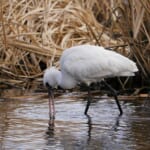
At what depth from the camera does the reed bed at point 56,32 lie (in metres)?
9.69

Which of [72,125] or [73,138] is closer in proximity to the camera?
[73,138]

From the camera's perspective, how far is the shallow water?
6.42 meters

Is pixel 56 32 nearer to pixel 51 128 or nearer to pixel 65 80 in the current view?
pixel 65 80

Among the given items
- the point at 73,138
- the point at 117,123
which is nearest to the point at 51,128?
the point at 73,138

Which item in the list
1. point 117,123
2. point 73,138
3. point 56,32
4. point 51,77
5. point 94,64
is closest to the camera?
point 73,138

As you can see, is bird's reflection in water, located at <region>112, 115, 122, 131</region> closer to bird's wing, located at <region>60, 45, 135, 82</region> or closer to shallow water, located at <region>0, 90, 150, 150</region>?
shallow water, located at <region>0, 90, 150, 150</region>

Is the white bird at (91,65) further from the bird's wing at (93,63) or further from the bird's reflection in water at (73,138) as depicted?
the bird's reflection in water at (73,138)

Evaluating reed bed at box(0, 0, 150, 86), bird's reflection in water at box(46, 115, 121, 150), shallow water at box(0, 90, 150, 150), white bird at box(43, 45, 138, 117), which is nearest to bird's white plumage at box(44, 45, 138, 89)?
white bird at box(43, 45, 138, 117)

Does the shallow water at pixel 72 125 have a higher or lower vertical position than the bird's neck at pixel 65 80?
lower

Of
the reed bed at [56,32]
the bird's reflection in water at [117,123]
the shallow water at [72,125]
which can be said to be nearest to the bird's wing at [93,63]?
the shallow water at [72,125]

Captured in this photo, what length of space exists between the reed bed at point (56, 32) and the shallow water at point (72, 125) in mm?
954

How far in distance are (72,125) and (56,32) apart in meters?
5.30

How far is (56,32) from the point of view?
12.6m

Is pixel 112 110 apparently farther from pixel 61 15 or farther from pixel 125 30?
pixel 61 15
